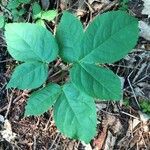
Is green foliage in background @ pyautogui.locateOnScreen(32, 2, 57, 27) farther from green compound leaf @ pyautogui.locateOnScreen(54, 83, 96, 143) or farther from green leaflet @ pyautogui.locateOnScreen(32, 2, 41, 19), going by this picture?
green compound leaf @ pyautogui.locateOnScreen(54, 83, 96, 143)

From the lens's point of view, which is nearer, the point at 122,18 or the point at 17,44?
the point at 122,18

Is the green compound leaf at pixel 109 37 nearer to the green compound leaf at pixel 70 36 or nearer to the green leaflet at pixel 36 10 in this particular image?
the green compound leaf at pixel 70 36

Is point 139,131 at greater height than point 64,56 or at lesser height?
lesser

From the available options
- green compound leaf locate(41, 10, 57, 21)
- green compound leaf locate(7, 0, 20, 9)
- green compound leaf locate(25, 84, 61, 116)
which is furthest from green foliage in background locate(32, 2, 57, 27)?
green compound leaf locate(25, 84, 61, 116)

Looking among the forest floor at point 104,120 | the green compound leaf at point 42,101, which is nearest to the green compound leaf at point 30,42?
the green compound leaf at point 42,101

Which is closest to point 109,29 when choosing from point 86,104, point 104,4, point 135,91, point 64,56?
point 64,56

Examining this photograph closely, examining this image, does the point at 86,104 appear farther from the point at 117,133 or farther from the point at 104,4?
the point at 104,4
